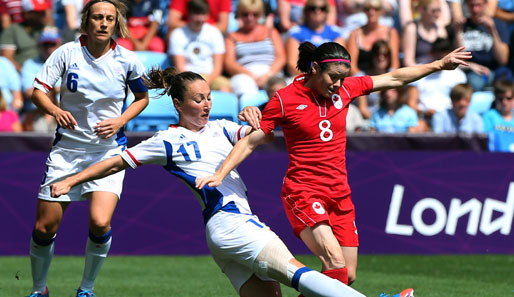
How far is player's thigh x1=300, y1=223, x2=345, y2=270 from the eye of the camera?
18.5 ft

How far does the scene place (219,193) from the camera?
5.00m

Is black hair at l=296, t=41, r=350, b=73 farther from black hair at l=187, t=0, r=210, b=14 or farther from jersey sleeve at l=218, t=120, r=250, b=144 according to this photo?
black hair at l=187, t=0, r=210, b=14

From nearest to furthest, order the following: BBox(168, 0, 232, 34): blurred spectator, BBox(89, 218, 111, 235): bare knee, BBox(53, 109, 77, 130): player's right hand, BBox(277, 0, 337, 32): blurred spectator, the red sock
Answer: the red sock
BBox(53, 109, 77, 130): player's right hand
BBox(89, 218, 111, 235): bare knee
BBox(168, 0, 232, 34): blurred spectator
BBox(277, 0, 337, 32): blurred spectator

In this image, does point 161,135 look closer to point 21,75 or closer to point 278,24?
point 21,75

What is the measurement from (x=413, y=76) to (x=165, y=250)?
459 centimetres

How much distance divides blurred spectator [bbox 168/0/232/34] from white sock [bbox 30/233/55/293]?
18.5ft

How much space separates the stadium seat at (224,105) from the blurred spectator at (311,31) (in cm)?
151

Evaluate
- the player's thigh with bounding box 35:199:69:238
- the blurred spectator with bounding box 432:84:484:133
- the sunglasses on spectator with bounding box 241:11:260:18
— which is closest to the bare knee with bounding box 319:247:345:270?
the player's thigh with bounding box 35:199:69:238

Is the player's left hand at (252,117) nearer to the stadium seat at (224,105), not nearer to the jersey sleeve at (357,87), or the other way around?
the jersey sleeve at (357,87)

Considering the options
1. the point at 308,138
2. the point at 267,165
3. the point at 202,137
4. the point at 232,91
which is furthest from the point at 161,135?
the point at 232,91

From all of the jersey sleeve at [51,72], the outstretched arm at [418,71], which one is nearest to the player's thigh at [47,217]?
the jersey sleeve at [51,72]

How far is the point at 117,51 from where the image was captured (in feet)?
21.6

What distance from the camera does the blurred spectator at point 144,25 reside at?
466 inches

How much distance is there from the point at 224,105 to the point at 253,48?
1.77m
